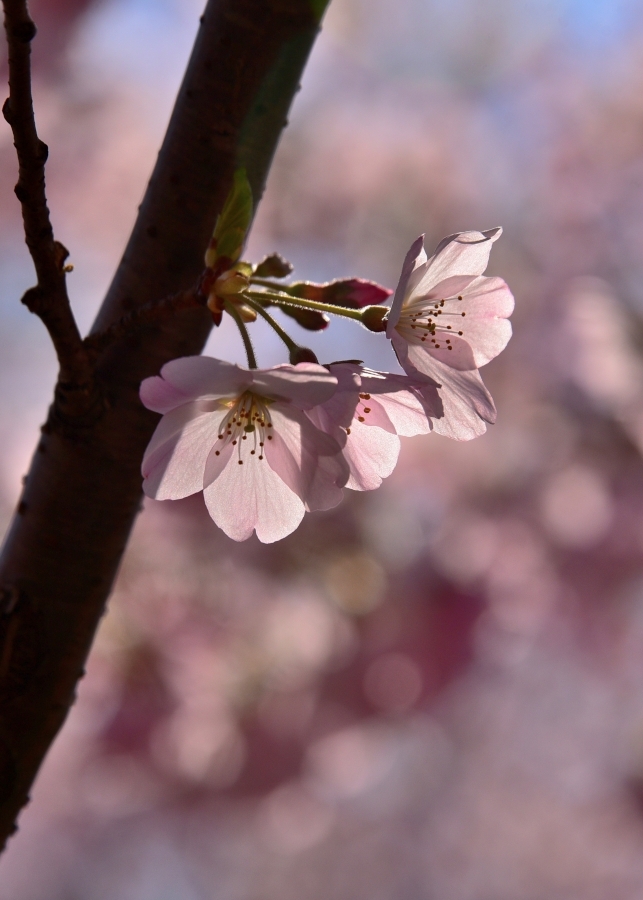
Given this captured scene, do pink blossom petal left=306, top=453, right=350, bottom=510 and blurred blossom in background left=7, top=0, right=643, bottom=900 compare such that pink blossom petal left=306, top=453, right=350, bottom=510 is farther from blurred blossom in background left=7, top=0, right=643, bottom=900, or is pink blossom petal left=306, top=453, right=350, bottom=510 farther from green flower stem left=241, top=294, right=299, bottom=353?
blurred blossom in background left=7, top=0, right=643, bottom=900

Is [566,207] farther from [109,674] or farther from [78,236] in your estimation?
[109,674]

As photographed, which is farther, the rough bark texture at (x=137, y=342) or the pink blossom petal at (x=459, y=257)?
the rough bark texture at (x=137, y=342)

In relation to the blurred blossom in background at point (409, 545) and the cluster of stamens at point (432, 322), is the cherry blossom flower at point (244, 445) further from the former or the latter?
the blurred blossom in background at point (409, 545)

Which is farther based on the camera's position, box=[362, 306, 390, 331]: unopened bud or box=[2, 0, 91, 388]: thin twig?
box=[362, 306, 390, 331]: unopened bud

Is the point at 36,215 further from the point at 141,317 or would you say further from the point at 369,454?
the point at 369,454

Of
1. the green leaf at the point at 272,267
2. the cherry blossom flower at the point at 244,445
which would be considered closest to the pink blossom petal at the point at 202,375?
the cherry blossom flower at the point at 244,445

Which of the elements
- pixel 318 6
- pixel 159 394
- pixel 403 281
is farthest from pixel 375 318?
pixel 318 6

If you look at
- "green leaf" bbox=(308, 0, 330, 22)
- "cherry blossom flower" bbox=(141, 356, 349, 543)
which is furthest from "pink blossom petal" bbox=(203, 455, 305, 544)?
"green leaf" bbox=(308, 0, 330, 22)
